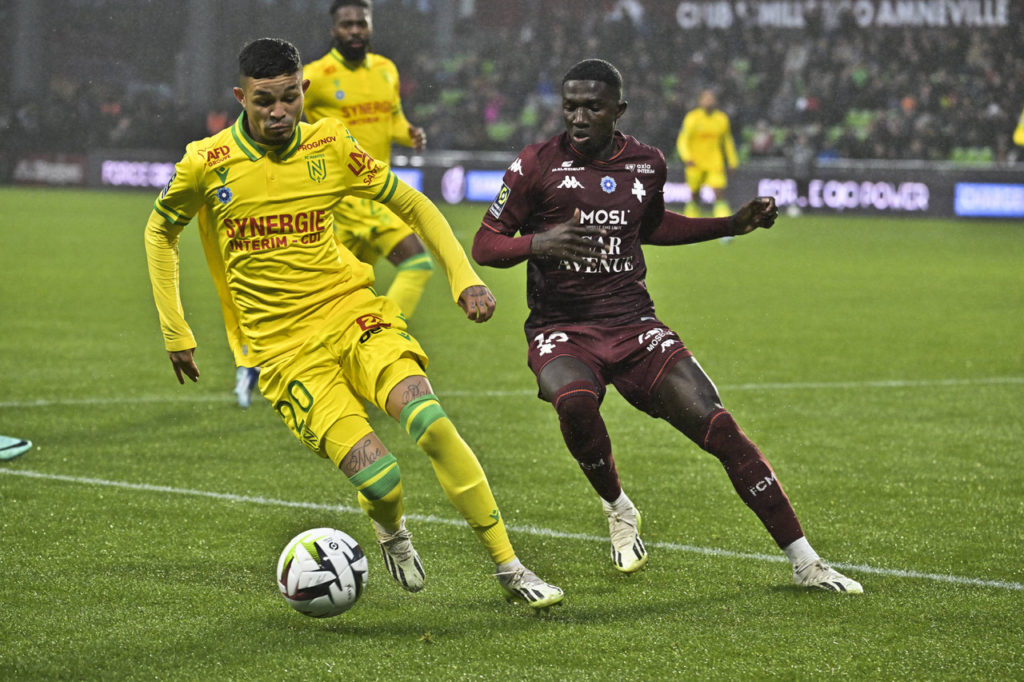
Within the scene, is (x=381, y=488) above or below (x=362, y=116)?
below

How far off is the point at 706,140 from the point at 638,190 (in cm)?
1758

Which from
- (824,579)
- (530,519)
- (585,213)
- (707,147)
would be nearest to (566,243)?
(585,213)

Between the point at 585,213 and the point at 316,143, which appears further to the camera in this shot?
A: the point at 585,213

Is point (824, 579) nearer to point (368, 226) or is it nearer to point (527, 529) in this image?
point (527, 529)

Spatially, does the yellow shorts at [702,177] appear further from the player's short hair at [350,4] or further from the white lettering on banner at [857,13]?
the player's short hair at [350,4]

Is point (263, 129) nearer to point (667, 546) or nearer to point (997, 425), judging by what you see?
point (667, 546)

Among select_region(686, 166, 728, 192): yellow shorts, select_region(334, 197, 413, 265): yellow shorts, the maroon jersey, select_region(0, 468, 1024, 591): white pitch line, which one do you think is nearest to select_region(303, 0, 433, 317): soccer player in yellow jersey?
select_region(334, 197, 413, 265): yellow shorts

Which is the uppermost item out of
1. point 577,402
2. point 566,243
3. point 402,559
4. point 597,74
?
point 597,74

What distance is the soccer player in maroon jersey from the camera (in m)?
4.66

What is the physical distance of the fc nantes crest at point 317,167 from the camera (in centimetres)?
466

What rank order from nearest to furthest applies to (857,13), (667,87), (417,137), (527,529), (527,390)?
(527,529), (527,390), (417,137), (857,13), (667,87)

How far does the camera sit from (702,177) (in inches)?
893

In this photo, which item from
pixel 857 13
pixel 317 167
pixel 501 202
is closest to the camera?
pixel 317 167

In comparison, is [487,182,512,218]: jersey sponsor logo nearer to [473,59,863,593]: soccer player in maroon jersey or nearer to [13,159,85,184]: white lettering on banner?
[473,59,863,593]: soccer player in maroon jersey
